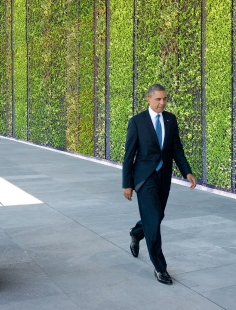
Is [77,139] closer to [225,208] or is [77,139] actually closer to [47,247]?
[225,208]

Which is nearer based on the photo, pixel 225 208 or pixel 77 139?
pixel 225 208

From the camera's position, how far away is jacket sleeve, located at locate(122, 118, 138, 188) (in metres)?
4.82

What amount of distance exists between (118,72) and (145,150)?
29.8 ft

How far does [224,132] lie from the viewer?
9.45 metres

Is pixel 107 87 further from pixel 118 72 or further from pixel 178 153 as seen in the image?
pixel 178 153

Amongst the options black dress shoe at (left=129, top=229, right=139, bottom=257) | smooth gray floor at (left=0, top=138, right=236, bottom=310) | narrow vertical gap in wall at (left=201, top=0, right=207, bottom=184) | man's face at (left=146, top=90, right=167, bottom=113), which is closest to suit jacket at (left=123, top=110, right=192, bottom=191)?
man's face at (left=146, top=90, right=167, bottom=113)

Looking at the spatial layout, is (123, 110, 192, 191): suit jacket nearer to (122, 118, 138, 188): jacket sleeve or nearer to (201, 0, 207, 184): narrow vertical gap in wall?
(122, 118, 138, 188): jacket sleeve

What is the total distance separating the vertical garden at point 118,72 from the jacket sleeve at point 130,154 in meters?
4.78

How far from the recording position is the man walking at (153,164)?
468 cm

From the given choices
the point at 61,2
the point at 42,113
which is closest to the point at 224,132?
the point at 61,2

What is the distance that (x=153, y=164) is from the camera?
4.76 metres

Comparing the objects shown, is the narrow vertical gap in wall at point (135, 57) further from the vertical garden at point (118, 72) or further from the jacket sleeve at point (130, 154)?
the jacket sleeve at point (130, 154)

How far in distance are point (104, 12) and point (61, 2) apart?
350cm

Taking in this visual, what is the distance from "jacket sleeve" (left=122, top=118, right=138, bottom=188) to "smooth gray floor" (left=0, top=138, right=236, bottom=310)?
2.91 feet
